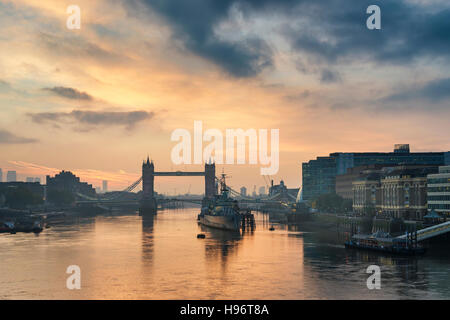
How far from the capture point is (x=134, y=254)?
94.1 metres

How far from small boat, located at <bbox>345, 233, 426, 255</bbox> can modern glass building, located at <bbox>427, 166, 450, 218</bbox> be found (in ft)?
103

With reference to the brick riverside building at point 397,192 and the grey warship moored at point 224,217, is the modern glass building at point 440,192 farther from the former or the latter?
the grey warship moored at point 224,217

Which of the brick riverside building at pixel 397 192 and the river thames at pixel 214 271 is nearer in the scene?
the river thames at pixel 214 271

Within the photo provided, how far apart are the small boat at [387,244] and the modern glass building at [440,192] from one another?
31.4 m

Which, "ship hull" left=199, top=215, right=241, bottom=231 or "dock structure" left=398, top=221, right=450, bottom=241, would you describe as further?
"ship hull" left=199, top=215, right=241, bottom=231

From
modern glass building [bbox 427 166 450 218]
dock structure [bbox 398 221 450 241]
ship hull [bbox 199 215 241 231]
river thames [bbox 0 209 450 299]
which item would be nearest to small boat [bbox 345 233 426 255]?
dock structure [bbox 398 221 450 241]

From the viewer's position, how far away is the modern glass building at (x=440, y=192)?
12706 cm

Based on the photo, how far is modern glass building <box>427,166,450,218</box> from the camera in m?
127

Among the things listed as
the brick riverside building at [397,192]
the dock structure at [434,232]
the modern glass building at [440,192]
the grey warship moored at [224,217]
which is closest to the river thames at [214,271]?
the dock structure at [434,232]

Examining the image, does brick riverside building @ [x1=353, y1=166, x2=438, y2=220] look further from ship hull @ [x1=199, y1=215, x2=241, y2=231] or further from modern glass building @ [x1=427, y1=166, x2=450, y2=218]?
ship hull @ [x1=199, y1=215, x2=241, y2=231]

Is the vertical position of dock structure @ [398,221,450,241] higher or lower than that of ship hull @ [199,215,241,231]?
higher
